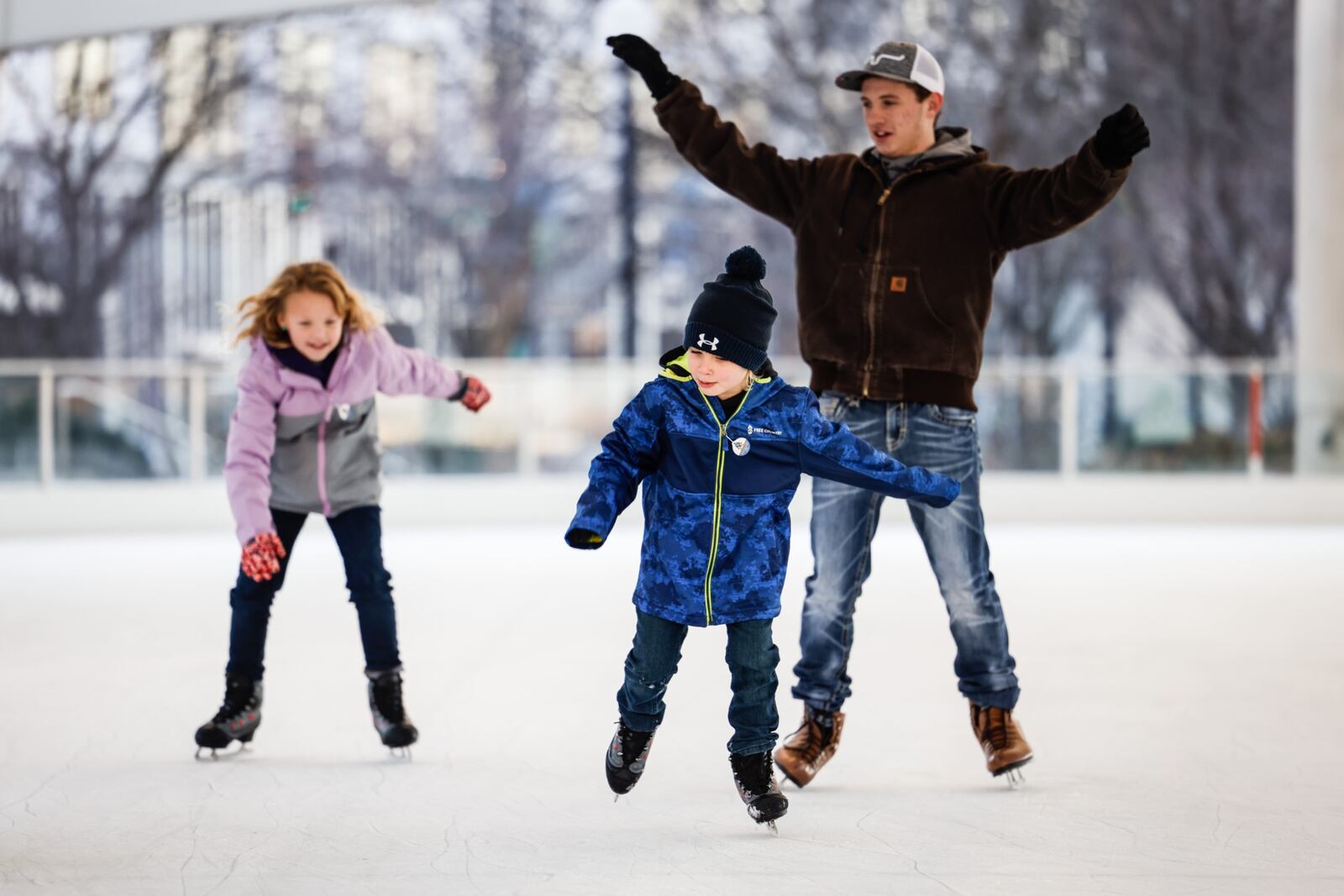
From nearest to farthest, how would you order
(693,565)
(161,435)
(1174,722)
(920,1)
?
(693,565)
(1174,722)
(161,435)
(920,1)

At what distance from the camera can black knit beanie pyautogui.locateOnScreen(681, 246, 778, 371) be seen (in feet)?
8.61

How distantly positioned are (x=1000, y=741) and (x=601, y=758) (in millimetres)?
741

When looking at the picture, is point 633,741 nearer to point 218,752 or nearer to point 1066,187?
point 218,752

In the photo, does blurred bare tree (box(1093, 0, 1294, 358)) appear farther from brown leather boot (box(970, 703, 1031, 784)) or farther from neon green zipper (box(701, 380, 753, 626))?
neon green zipper (box(701, 380, 753, 626))

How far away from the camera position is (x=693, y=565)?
104 inches

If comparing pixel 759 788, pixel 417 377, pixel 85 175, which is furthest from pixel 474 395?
pixel 85 175

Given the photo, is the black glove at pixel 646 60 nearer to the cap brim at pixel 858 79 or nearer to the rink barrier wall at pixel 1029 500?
the cap brim at pixel 858 79

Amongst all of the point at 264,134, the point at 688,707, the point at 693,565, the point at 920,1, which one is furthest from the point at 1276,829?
the point at 264,134

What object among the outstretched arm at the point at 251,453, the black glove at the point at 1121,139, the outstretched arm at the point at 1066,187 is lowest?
the outstretched arm at the point at 251,453

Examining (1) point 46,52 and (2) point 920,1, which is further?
(2) point 920,1

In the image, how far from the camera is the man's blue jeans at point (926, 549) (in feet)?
9.89

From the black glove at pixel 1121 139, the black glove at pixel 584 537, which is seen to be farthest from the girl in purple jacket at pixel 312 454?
the black glove at pixel 1121 139

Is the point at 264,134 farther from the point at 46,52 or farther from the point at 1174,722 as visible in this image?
the point at 1174,722

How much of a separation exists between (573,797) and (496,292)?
14971 millimetres
